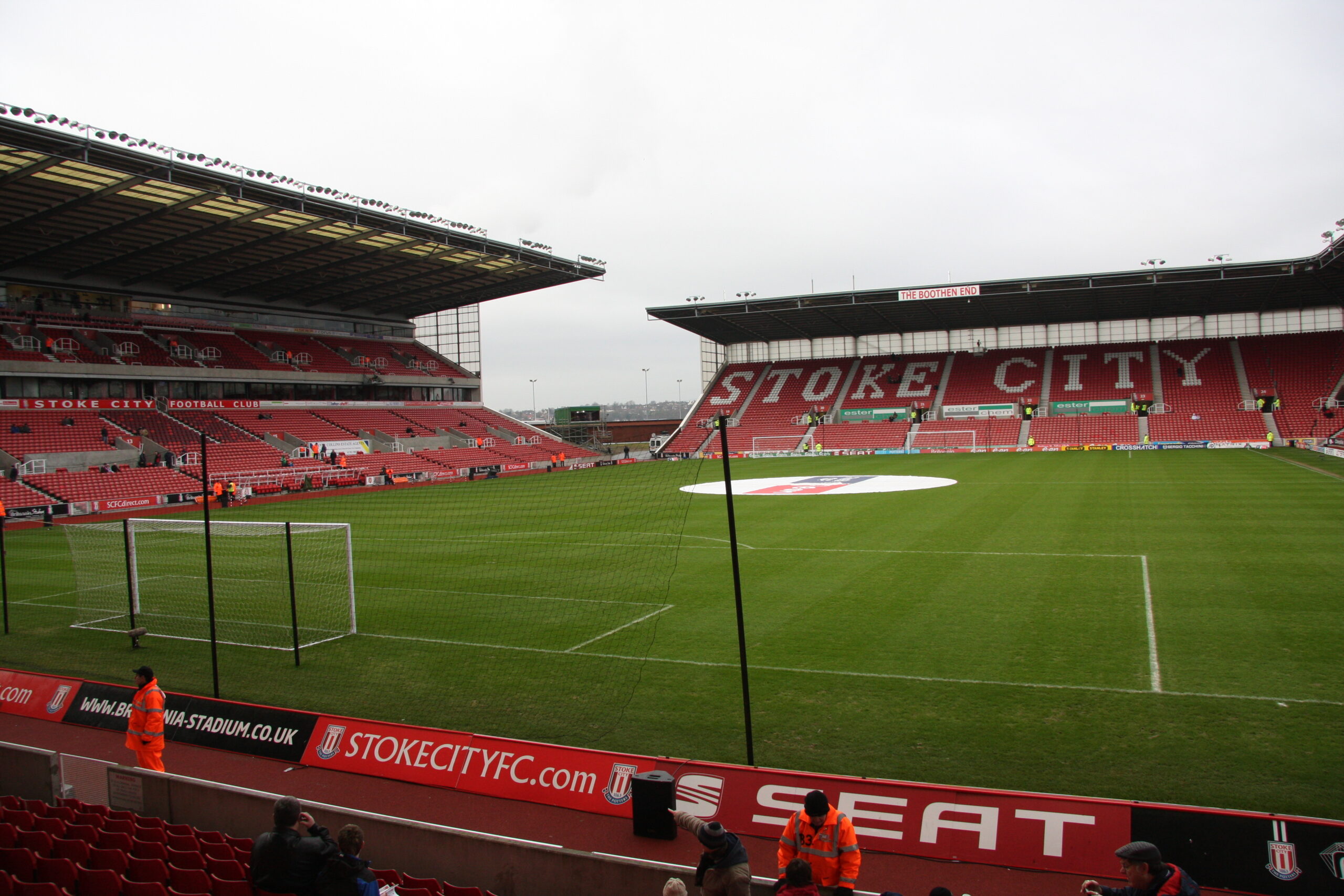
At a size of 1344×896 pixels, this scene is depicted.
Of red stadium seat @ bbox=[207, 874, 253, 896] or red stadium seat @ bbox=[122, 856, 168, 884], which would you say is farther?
red stadium seat @ bbox=[122, 856, 168, 884]

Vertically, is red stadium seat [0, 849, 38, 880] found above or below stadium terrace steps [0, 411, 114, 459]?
below

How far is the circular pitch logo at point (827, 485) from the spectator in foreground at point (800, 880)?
26.7 metres

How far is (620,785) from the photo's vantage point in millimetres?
7238

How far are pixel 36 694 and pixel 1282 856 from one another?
1377 centimetres

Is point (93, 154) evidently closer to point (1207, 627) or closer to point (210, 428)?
point (210, 428)

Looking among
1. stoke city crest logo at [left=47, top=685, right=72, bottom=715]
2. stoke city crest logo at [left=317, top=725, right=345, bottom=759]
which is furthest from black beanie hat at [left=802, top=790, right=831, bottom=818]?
stoke city crest logo at [left=47, top=685, right=72, bottom=715]

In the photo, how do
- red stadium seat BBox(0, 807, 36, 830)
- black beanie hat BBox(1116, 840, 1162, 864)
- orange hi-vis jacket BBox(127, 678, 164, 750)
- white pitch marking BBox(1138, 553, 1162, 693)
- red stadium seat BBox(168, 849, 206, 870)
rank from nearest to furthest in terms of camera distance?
1. black beanie hat BBox(1116, 840, 1162, 864)
2. red stadium seat BBox(168, 849, 206, 870)
3. red stadium seat BBox(0, 807, 36, 830)
4. orange hi-vis jacket BBox(127, 678, 164, 750)
5. white pitch marking BBox(1138, 553, 1162, 693)

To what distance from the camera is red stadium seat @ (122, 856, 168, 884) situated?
5312 millimetres

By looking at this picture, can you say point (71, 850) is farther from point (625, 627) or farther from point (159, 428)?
point (159, 428)

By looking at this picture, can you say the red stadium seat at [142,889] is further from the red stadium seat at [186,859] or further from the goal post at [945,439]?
the goal post at [945,439]

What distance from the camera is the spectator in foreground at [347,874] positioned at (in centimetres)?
493

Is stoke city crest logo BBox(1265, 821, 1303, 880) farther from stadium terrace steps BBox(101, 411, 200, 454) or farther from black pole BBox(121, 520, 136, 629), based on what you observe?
stadium terrace steps BBox(101, 411, 200, 454)

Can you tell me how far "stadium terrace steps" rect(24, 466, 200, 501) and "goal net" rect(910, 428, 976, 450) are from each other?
46.7 metres

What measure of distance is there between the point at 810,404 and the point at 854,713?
2306 inches
